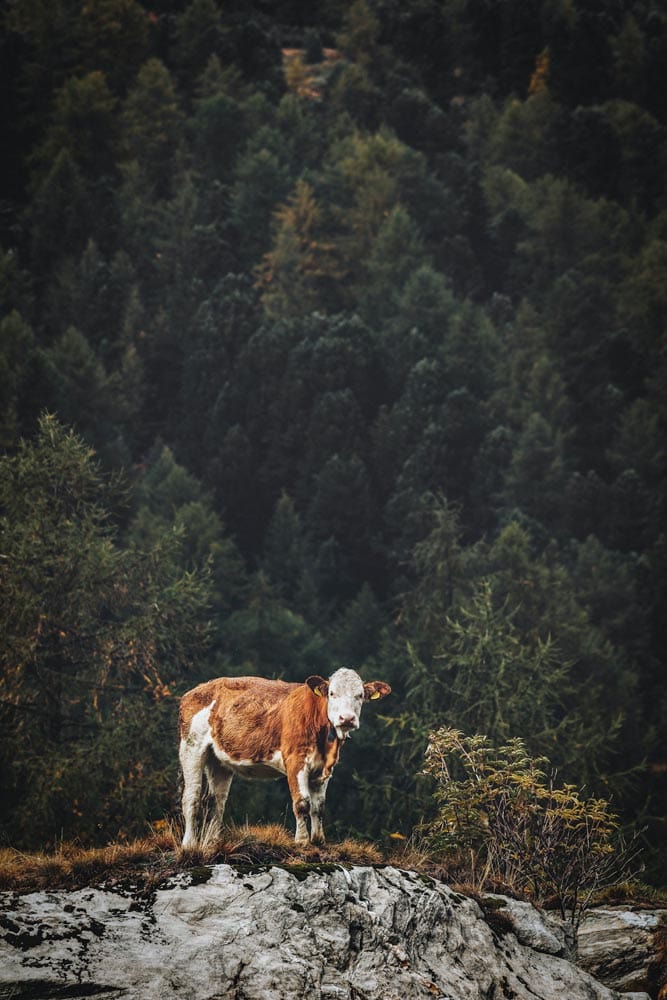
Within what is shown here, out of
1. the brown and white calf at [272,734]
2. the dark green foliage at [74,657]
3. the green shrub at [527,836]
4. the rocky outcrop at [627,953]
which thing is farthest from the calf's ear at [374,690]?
the dark green foliage at [74,657]

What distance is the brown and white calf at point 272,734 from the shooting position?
15.0 m

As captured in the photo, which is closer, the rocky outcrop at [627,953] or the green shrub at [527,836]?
the rocky outcrop at [627,953]

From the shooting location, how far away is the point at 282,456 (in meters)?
67.2

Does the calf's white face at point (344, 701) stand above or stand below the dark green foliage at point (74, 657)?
above

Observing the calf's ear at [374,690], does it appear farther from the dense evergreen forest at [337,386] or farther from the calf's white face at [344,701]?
the dense evergreen forest at [337,386]

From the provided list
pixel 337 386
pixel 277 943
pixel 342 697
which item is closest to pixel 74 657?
pixel 342 697

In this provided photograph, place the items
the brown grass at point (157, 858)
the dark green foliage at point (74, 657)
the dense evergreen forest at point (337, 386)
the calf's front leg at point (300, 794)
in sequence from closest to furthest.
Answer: the brown grass at point (157, 858) < the calf's front leg at point (300, 794) < the dark green foliage at point (74, 657) < the dense evergreen forest at point (337, 386)

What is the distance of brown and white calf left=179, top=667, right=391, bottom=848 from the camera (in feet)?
49.1

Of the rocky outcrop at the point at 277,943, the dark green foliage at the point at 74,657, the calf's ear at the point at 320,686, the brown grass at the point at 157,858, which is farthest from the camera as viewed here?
the dark green foliage at the point at 74,657

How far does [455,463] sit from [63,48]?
6423 centimetres

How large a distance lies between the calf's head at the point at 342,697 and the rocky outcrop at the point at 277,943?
1599 mm

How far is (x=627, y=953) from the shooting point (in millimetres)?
15445

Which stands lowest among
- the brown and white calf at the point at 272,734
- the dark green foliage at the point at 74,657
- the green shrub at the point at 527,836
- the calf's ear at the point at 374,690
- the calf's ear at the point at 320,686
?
the dark green foliage at the point at 74,657

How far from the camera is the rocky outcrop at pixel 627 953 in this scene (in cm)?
1530
